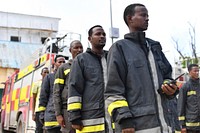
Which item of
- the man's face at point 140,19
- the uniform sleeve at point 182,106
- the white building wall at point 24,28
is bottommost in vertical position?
the uniform sleeve at point 182,106

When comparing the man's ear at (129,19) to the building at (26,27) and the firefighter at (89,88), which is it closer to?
the firefighter at (89,88)

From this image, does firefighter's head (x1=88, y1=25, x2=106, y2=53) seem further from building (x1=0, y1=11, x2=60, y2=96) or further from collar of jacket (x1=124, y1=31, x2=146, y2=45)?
building (x1=0, y1=11, x2=60, y2=96)

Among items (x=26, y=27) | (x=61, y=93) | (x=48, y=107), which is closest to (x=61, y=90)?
(x=61, y=93)

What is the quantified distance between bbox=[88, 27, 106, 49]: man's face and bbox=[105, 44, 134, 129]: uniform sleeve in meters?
1.13

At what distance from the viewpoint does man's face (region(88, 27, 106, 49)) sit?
13.3 ft

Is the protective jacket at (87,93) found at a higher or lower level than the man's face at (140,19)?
lower

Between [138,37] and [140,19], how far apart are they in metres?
0.15

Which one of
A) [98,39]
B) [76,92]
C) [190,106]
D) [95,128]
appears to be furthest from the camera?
[190,106]

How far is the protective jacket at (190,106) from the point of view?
6.49m

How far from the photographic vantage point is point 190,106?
6598mm

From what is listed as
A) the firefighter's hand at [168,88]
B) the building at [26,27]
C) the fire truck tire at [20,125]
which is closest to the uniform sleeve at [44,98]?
the firefighter's hand at [168,88]

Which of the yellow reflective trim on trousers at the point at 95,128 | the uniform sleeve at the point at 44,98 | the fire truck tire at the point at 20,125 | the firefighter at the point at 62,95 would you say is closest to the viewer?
the yellow reflective trim on trousers at the point at 95,128

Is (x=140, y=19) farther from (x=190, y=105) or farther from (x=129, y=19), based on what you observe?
(x=190, y=105)

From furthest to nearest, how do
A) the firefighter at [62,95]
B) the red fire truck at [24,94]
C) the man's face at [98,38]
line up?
the red fire truck at [24,94], the firefighter at [62,95], the man's face at [98,38]
